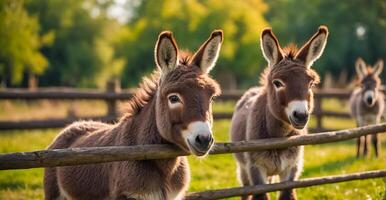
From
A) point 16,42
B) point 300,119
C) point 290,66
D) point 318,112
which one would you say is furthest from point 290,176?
point 16,42

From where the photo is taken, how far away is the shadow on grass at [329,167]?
29.2 feet

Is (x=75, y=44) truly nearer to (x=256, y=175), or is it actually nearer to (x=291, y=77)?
(x=256, y=175)

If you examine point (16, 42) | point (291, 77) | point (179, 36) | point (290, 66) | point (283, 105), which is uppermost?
point (179, 36)

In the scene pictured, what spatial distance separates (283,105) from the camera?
5371 mm

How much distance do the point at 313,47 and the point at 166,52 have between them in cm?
211

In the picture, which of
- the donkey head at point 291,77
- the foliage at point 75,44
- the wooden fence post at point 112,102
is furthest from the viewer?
the foliage at point 75,44

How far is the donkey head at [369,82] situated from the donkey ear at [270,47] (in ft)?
21.8

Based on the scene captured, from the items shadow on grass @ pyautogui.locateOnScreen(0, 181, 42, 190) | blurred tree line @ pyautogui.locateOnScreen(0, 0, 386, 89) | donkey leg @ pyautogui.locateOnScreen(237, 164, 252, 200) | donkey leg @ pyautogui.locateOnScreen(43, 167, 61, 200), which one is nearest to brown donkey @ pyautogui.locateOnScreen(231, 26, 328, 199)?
donkey leg @ pyautogui.locateOnScreen(237, 164, 252, 200)

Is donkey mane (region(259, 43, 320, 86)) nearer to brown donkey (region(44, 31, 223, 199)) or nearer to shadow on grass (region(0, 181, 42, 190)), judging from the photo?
brown donkey (region(44, 31, 223, 199))

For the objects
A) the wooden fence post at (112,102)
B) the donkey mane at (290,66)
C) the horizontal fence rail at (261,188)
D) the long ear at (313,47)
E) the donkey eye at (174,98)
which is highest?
the long ear at (313,47)

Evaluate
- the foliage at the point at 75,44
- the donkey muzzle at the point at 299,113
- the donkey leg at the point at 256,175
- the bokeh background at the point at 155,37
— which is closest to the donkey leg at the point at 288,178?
the donkey leg at the point at 256,175

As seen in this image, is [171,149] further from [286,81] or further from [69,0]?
[69,0]

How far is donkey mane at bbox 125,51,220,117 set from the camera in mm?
4074

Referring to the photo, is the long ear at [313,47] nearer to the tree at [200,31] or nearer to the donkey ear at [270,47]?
the donkey ear at [270,47]
